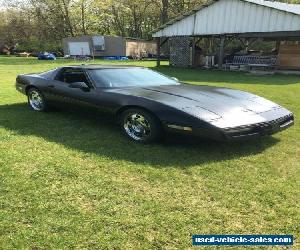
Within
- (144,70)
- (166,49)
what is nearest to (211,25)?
(144,70)

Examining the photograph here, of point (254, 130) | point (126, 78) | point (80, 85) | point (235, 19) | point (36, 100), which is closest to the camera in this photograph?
point (254, 130)

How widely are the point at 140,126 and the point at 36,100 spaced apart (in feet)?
10.1

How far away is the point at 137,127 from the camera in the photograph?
516cm

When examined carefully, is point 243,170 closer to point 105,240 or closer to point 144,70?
point 105,240

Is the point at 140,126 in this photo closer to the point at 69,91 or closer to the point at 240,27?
the point at 69,91

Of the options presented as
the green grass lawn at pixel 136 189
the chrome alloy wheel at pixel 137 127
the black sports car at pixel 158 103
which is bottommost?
the green grass lawn at pixel 136 189

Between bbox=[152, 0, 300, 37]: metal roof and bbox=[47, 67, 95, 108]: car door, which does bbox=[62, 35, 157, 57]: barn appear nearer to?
bbox=[152, 0, 300, 37]: metal roof

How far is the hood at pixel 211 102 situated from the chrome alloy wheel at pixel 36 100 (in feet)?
7.56

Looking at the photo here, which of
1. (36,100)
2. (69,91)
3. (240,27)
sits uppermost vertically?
(240,27)

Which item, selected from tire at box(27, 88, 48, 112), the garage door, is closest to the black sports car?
tire at box(27, 88, 48, 112)

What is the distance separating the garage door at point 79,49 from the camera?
42.5 metres

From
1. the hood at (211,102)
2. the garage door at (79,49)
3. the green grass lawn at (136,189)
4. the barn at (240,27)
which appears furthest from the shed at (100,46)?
the green grass lawn at (136,189)

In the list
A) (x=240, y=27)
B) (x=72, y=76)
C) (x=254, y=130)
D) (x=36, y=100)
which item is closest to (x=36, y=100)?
(x=36, y=100)

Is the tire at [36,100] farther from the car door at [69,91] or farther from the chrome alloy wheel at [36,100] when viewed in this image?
the car door at [69,91]
